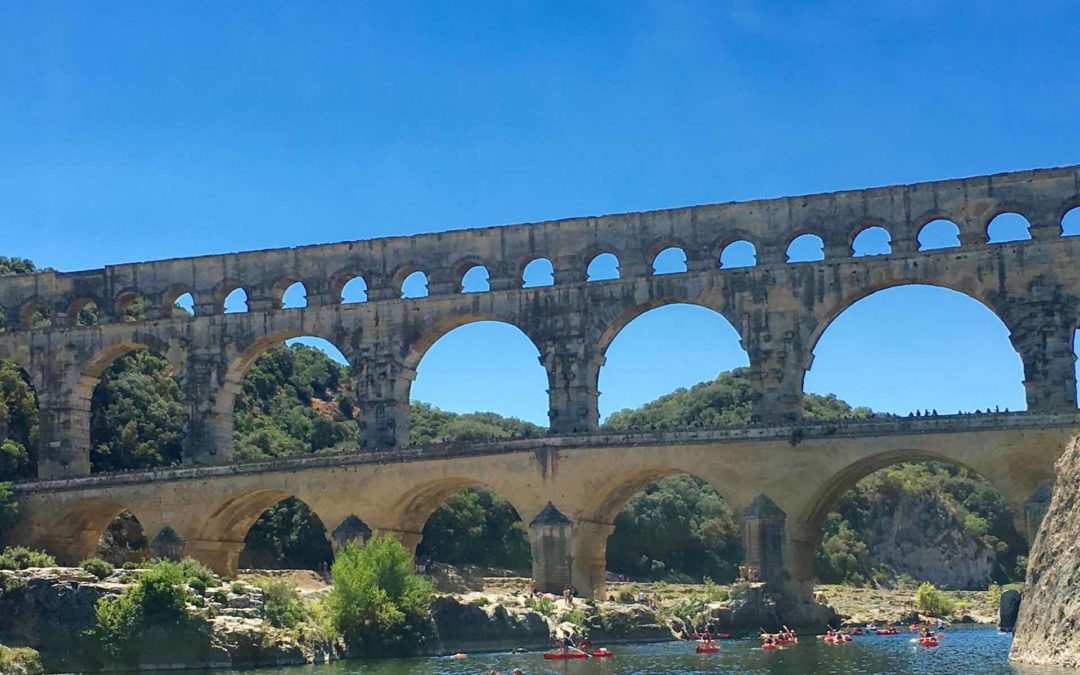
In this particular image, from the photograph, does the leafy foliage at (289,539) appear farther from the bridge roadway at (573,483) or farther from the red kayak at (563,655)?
the red kayak at (563,655)

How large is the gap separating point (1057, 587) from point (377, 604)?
17493 millimetres

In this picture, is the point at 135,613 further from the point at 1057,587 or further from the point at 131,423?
the point at 131,423

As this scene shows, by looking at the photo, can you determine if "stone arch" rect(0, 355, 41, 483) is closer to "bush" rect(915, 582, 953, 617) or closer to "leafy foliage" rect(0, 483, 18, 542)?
"leafy foliage" rect(0, 483, 18, 542)

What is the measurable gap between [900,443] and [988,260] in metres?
6.46

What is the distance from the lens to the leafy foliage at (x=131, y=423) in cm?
6006

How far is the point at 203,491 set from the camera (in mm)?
49375

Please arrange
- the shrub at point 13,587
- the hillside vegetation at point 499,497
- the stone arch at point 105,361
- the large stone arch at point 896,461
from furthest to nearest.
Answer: the hillside vegetation at point 499,497 < the stone arch at point 105,361 < the large stone arch at point 896,461 < the shrub at point 13,587

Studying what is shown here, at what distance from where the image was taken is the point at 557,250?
49.8 meters

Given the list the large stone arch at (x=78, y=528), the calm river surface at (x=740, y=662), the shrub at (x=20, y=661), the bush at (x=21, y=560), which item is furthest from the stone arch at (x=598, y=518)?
the shrub at (x=20, y=661)

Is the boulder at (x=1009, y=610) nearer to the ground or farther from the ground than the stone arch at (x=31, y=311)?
nearer to the ground

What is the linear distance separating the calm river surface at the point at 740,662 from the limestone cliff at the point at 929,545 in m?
34.5

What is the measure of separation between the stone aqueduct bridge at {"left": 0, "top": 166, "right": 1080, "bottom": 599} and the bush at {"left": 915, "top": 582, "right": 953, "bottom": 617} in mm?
13777

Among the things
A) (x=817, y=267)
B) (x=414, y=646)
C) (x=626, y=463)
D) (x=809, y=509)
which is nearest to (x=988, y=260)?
(x=817, y=267)

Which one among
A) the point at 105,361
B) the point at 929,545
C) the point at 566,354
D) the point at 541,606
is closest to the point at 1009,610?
the point at 541,606
